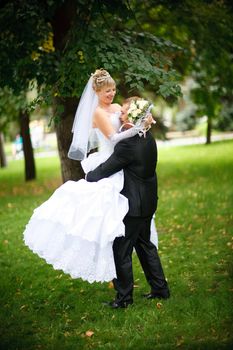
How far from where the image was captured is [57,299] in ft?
20.3

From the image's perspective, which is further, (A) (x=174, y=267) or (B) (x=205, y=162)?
(B) (x=205, y=162)

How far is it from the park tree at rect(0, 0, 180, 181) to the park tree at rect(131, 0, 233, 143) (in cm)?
144

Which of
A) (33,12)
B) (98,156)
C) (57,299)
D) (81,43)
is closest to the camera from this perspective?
(98,156)

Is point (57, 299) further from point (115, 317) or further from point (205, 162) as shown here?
point (205, 162)

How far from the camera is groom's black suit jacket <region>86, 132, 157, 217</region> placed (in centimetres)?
528

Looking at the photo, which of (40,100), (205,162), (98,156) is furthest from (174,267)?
(205,162)

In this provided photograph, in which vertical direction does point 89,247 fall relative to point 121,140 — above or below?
below

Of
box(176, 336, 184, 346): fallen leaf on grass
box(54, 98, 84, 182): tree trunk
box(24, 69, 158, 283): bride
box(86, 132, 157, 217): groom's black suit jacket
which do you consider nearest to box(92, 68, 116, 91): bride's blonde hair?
box(24, 69, 158, 283): bride

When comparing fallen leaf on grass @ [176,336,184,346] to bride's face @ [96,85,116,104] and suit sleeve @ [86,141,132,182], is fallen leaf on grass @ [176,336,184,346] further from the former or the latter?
bride's face @ [96,85,116,104]

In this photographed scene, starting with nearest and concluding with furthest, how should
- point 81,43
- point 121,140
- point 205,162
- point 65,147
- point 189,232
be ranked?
point 121,140, point 81,43, point 65,147, point 189,232, point 205,162

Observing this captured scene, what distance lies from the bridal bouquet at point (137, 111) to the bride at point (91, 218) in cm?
12

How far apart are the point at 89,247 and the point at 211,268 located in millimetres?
2325

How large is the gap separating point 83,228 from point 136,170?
2.92ft

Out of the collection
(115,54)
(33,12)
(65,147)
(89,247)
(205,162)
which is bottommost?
(205,162)
